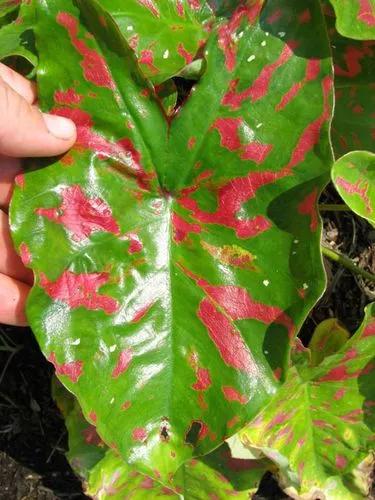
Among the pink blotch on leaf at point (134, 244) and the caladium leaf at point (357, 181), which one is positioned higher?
the caladium leaf at point (357, 181)

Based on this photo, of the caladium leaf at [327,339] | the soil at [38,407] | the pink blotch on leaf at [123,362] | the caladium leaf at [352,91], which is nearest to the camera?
the pink blotch on leaf at [123,362]

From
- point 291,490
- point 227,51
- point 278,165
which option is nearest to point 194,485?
point 291,490

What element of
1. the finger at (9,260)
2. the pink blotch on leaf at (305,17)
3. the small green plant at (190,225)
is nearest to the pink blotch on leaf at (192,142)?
the small green plant at (190,225)

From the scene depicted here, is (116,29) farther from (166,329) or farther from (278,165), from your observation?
(166,329)

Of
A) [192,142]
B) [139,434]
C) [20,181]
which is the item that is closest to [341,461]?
[139,434]

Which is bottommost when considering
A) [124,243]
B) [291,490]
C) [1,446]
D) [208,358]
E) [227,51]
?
[1,446]

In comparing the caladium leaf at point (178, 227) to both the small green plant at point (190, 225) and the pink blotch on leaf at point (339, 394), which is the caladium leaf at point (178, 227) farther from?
the pink blotch on leaf at point (339, 394)

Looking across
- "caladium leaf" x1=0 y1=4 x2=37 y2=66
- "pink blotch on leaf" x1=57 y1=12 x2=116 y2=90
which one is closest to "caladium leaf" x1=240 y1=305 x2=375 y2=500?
"pink blotch on leaf" x1=57 y1=12 x2=116 y2=90
